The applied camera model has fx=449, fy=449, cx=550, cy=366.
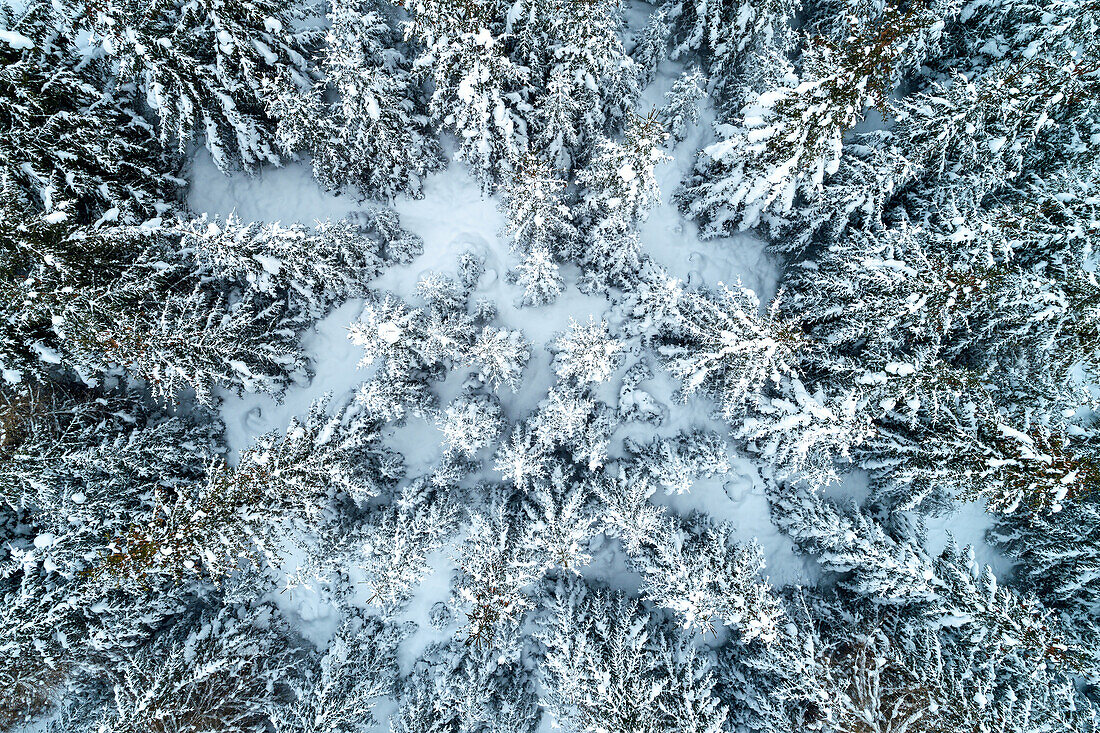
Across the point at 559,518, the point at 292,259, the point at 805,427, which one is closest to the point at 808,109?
the point at 805,427

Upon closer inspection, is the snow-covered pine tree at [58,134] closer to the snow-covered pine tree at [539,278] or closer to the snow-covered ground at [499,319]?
the snow-covered ground at [499,319]

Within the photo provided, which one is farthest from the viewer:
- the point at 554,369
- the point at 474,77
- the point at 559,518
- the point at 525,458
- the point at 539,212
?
the point at 554,369

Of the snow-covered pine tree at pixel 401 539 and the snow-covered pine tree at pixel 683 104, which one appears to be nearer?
the snow-covered pine tree at pixel 401 539

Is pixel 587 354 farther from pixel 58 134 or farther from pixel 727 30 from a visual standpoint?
pixel 58 134

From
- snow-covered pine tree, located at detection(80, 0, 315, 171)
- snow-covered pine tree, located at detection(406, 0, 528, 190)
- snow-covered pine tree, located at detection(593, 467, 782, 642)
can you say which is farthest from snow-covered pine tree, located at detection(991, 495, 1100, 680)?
snow-covered pine tree, located at detection(80, 0, 315, 171)

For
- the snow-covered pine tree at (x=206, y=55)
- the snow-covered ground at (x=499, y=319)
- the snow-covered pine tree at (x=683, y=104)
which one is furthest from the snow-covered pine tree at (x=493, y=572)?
the snow-covered pine tree at (x=683, y=104)

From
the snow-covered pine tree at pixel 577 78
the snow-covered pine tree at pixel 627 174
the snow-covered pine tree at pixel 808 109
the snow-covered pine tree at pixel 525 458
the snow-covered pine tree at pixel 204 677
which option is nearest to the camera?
the snow-covered pine tree at pixel 627 174

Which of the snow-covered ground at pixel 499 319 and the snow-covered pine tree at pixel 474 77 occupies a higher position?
the snow-covered pine tree at pixel 474 77

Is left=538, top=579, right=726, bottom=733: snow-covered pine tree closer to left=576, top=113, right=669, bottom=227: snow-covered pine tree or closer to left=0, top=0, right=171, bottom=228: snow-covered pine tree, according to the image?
left=576, top=113, right=669, bottom=227: snow-covered pine tree

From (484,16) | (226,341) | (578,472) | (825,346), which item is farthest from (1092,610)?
(226,341)

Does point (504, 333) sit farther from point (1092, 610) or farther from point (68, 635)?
point (1092, 610)

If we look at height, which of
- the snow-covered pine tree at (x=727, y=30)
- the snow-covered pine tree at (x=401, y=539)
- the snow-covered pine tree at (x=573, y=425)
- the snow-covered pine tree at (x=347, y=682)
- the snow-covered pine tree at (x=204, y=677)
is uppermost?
the snow-covered pine tree at (x=727, y=30)
